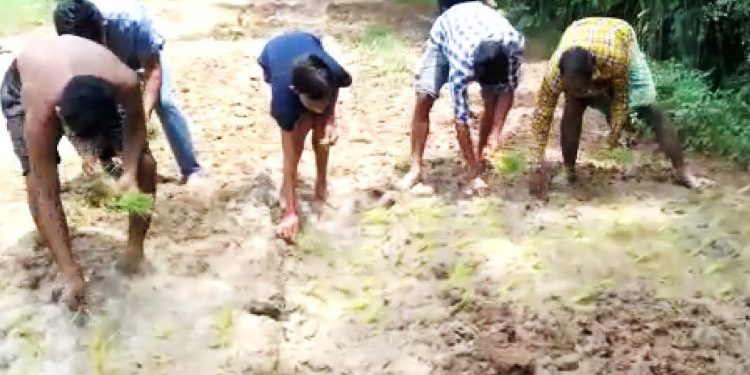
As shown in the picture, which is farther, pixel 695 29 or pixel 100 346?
pixel 695 29

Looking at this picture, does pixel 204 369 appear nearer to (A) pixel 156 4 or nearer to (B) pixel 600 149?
(B) pixel 600 149

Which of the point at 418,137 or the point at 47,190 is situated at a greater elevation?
the point at 47,190

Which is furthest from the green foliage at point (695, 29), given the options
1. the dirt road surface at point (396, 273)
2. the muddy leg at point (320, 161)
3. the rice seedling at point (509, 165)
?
the muddy leg at point (320, 161)

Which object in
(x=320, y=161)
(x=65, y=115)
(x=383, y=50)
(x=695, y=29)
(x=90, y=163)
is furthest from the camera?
(x=383, y=50)

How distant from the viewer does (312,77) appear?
4.74 m

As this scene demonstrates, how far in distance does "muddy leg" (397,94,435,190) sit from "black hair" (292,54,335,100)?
961 millimetres

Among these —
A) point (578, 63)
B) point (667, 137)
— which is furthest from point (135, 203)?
point (667, 137)

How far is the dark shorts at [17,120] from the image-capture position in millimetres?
4348

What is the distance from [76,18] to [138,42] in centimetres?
65

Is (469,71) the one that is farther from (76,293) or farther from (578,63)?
(76,293)

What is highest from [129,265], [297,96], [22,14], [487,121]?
[297,96]

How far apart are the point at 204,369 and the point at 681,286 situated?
2104 millimetres

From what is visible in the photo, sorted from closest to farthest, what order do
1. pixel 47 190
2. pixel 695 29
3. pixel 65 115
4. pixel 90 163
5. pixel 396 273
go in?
pixel 65 115
pixel 47 190
pixel 90 163
pixel 396 273
pixel 695 29

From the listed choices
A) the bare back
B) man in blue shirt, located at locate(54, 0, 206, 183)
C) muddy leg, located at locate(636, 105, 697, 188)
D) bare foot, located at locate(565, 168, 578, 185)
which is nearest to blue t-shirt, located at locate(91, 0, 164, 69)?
man in blue shirt, located at locate(54, 0, 206, 183)
